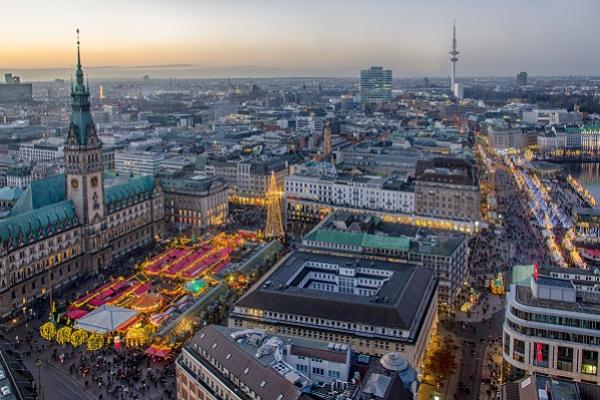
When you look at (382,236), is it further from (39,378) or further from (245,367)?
(39,378)

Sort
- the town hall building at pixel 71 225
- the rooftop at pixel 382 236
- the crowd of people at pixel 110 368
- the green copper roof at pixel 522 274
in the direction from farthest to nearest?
1. the rooftop at pixel 382 236
2. the town hall building at pixel 71 225
3. the green copper roof at pixel 522 274
4. the crowd of people at pixel 110 368

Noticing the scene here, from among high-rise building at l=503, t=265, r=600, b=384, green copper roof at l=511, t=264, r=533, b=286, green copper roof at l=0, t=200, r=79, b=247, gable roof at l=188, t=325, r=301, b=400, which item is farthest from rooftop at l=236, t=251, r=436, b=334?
green copper roof at l=0, t=200, r=79, b=247

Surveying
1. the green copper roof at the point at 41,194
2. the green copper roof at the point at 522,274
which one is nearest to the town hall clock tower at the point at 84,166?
the green copper roof at the point at 41,194

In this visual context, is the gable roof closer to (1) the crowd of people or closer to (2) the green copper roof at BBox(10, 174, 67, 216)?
(1) the crowd of people

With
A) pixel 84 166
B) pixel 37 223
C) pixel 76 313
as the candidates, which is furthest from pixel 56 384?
pixel 84 166

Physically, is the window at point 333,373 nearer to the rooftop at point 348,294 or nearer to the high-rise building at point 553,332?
the rooftop at point 348,294

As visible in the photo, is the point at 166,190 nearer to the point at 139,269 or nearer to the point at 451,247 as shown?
the point at 139,269
